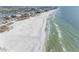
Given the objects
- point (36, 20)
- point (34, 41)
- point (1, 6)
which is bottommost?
point (34, 41)

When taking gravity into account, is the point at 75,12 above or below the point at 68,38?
above

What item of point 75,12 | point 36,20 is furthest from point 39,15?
point 75,12

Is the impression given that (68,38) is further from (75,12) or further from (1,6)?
(1,6)
